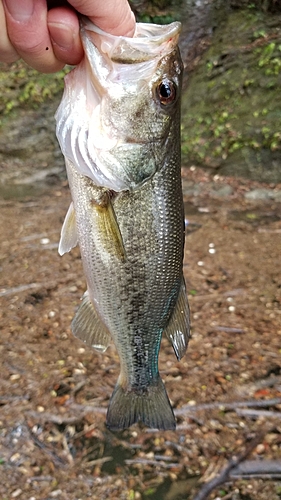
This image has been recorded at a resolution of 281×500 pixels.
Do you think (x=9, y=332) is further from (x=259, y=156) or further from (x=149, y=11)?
(x=149, y=11)

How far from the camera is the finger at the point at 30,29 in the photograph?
1.31 metres

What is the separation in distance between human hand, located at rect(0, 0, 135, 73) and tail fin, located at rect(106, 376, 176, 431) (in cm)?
126

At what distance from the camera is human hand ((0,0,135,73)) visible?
4.23 feet

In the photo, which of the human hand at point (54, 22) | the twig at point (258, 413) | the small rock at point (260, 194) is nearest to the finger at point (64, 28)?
the human hand at point (54, 22)

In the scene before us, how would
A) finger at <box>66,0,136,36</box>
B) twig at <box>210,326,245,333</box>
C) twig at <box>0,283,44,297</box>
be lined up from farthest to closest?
twig at <box>0,283,44,297</box> < twig at <box>210,326,245,333</box> < finger at <box>66,0,136,36</box>

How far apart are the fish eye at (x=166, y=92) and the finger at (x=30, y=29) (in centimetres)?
33

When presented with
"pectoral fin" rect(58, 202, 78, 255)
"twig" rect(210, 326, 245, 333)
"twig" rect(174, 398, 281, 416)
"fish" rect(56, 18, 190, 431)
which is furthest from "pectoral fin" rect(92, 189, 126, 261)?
"twig" rect(210, 326, 245, 333)

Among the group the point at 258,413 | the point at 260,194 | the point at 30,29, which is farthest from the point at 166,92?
the point at 260,194

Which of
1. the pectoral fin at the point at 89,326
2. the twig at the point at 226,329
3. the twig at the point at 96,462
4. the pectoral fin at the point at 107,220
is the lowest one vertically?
the twig at the point at 226,329

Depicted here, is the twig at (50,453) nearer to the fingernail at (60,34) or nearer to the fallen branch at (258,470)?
the fallen branch at (258,470)

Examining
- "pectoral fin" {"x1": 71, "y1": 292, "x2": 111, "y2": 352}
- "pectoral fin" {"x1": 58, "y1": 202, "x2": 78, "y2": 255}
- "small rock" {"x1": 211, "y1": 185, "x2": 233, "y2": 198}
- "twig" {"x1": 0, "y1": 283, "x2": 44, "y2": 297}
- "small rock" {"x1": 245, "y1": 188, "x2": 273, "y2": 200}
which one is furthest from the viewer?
"small rock" {"x1": 211, "y1": 185, "x2": 233, "y2": 198}

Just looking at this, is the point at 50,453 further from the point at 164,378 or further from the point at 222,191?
the point at 222,191

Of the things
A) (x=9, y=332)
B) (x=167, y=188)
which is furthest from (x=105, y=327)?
(x=9, y=332)

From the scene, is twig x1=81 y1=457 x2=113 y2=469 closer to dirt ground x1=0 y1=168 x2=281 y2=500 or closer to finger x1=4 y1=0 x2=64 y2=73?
dirt ground x1=0 y1=168 x2=281 y2=500
